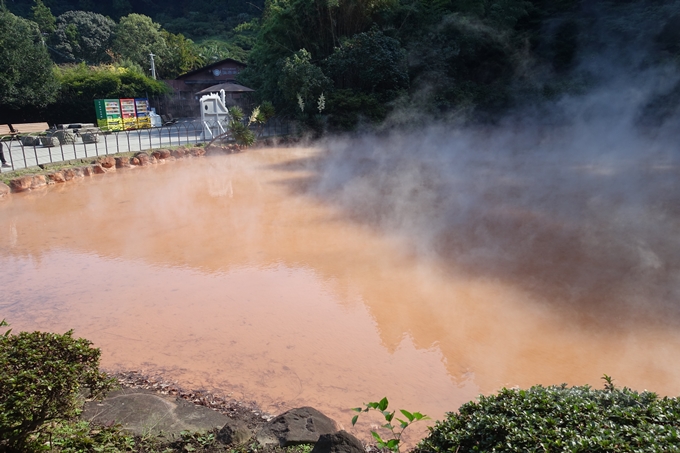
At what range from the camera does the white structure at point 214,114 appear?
16.2 m

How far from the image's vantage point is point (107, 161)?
11.6 metres

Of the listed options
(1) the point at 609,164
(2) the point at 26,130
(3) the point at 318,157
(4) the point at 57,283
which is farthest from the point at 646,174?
(2) the point at 26,130

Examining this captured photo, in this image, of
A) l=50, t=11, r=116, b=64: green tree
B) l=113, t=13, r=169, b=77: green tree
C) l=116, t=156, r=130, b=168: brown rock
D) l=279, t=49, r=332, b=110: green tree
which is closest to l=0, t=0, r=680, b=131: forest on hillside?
l=279, t=49, r=332, b=110: green tree

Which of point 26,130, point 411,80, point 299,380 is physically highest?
point 411,80

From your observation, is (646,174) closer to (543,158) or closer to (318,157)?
(543,158)

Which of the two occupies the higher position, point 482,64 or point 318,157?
point 482,64

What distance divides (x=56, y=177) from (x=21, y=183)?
0.83 meters

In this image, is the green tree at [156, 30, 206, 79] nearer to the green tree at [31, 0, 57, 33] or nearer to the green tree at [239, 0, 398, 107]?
the green tree at [31, 0, 57, 33]

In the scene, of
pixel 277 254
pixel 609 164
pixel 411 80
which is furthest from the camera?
pixel 411 80

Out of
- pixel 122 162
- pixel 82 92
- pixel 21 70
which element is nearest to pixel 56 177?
pixel 122 162

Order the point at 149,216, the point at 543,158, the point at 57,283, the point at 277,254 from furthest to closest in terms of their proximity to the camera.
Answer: the point at 543,158, the point at 149,216, the point at 277,254, the point at 57,283

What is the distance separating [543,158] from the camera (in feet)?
40.8

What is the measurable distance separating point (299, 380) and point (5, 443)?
Answer: 2026mm

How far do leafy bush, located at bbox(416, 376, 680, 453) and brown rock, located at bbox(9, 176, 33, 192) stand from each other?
33.2 ft
